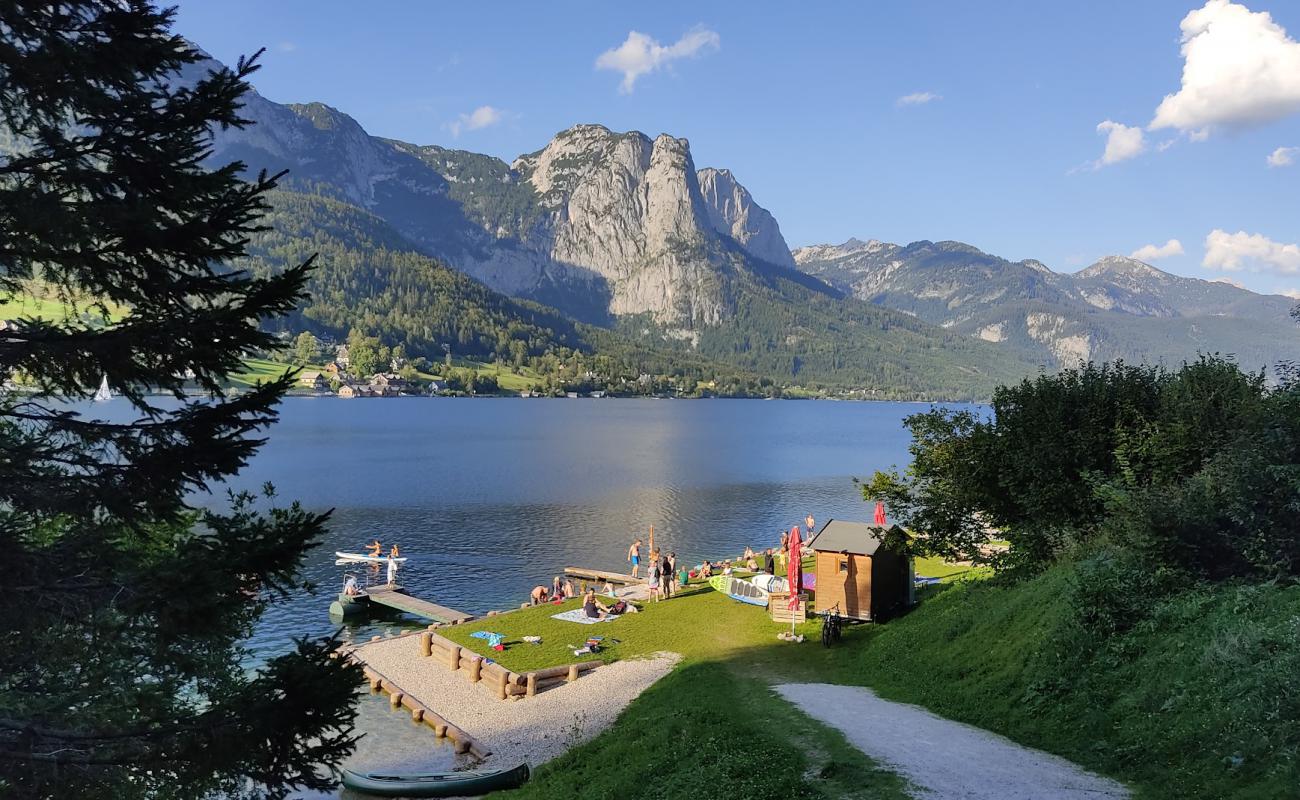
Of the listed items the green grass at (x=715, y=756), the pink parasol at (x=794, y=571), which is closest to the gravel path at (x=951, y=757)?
the green grass at (x=715, y=756)

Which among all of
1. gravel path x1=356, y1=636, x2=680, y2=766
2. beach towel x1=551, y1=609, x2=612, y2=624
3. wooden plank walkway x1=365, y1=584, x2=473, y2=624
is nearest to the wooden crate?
gravel path x1=356, y1=636, x2=680, y2=766

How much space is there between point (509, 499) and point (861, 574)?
53.6 m

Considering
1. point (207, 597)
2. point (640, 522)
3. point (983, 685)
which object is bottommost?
point (640, 522)

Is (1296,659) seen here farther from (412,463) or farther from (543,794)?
→ (412,463)

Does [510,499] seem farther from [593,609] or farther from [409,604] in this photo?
[593,609]

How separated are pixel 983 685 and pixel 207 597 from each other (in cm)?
1871

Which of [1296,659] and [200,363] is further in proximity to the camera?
[1296,659]

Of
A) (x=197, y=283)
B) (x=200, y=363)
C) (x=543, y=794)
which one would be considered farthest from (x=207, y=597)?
(x=543, y=794)

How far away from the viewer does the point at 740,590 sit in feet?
121

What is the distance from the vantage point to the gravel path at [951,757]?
12859 mm

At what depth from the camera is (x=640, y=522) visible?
6931cm

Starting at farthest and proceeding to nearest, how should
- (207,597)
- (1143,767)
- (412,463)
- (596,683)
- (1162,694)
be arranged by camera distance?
(412,463) < (596,683) < (1162,694) < (1143,767) < (207,597)

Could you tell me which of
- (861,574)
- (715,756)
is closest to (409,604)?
(861,574)

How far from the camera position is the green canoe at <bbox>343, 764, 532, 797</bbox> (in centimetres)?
2059
